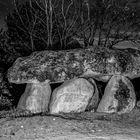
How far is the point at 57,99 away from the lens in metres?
6.32

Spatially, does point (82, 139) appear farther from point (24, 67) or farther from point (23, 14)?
point (23, 14)

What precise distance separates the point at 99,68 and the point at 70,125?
194cm

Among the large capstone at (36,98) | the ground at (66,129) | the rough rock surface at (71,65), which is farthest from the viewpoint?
the large capstone at (36,98)

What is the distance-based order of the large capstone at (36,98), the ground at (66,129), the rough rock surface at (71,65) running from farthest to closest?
the large capstone at (36,98) < the rough rock surface at (71,65) < the ground at (66,129)

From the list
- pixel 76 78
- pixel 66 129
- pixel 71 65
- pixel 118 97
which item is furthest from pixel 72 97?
pixel 66 129

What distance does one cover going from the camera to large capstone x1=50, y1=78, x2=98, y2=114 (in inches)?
244

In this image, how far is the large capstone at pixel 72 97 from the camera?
620 centimetres

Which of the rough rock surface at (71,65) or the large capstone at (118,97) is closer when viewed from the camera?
the rough rock surface at (71,65)

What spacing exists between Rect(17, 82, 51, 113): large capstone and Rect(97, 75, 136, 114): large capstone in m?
1.48

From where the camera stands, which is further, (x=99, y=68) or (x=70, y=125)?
(x=99, y=68)

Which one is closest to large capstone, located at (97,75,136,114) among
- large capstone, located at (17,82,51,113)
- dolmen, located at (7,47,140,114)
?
dolmen, located at (7,47,140,114)

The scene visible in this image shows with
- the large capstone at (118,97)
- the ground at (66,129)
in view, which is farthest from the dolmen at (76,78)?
the ground at (66,129)

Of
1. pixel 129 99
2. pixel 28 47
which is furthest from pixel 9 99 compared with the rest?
pixel 129 99

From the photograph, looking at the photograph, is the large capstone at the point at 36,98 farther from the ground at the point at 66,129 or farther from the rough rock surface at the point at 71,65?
the ground at the point at 66,129
